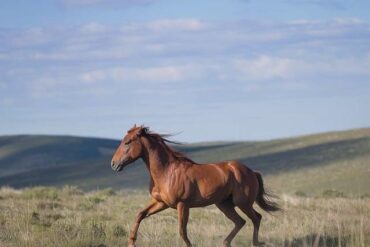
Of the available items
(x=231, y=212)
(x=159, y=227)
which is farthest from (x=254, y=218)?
(x=159, y=227)

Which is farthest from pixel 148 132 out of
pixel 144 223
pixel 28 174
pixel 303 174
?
pixel 28 174

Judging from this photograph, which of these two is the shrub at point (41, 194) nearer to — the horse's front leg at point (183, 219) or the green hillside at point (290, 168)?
the green hillside at point (290, 168)

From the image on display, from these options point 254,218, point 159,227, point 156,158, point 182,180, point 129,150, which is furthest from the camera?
point 159,227

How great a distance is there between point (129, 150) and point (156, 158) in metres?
0.42

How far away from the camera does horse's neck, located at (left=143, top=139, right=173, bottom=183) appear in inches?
581

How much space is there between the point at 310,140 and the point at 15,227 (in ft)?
185

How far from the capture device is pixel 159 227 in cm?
1858

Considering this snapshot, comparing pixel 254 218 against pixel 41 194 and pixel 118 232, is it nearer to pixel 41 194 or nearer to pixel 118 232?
pixel 118 232

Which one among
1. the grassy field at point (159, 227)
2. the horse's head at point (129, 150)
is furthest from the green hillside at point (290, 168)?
the horse's head at point (129, 150)

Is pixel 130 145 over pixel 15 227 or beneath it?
over

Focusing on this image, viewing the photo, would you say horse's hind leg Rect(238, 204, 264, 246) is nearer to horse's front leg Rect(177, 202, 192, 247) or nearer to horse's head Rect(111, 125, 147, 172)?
horse's front leg Rect(177, 202, 192, 247)

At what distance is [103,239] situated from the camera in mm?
16125

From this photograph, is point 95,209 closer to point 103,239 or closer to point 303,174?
point 103,239

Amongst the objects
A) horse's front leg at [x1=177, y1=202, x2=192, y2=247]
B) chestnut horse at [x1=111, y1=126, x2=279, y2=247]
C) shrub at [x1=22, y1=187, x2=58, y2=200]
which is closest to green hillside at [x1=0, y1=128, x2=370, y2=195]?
shrub at [x1=22, y1=187, x2=58, y2=200]
